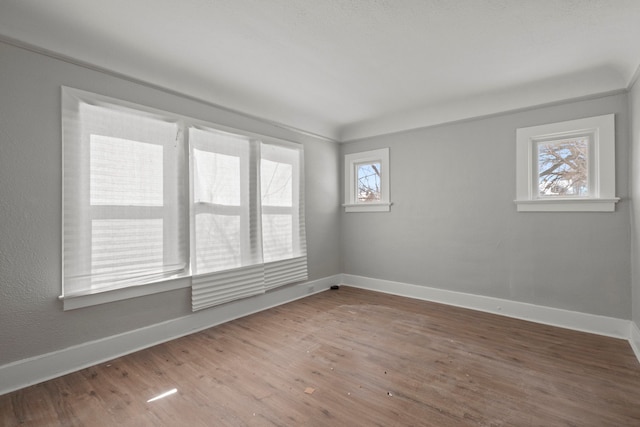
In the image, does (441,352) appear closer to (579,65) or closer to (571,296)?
(571,296)

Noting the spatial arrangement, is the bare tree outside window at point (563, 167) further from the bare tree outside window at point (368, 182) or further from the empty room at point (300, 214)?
the bare tree outside window at point (368, 182)

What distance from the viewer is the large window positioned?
2.30 meters

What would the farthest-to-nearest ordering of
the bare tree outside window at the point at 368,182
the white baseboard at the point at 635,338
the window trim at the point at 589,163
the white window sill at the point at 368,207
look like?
the bare tree outside window at the point at 368,182 → the white window sill at the point at 368,207 → the window trim at the point at 589,163 → the white baseboard at the point at 635,338

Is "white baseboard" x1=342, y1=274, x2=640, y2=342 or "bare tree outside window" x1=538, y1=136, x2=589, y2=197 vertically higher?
"bare tree outside window" x1=538, y1=136, x2=589, y2=197

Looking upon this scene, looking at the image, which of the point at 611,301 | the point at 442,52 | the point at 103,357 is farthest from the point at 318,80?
the point at 611,301

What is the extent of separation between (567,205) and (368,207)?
2393 mm

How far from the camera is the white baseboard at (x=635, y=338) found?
246 centimetres

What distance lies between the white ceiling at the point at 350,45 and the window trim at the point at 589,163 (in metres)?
0.31

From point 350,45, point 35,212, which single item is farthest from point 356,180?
point 35,212

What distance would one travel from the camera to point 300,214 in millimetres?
4211

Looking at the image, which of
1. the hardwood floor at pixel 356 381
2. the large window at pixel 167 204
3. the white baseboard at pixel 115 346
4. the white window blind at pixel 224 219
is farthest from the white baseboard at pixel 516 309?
the white window blind at pixel 224 219

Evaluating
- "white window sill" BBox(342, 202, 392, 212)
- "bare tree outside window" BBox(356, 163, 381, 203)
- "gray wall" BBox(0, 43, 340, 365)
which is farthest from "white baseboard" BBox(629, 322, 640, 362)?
"gray wall" BBox(0, 43, 340, 365)

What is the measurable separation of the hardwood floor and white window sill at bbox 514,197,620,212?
124 centimetres

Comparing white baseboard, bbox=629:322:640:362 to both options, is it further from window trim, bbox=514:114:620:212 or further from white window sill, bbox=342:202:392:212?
white window sill, bbox=342:202:392:212
